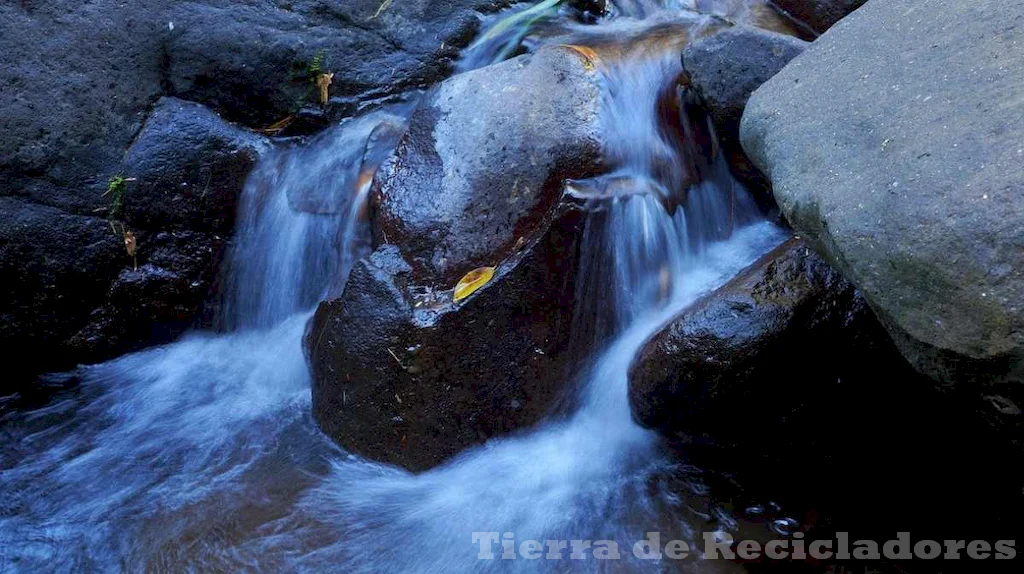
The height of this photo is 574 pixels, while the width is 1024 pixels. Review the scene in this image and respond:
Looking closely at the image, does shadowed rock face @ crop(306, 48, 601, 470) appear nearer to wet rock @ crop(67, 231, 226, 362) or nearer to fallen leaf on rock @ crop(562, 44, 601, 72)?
fallen leaf on rock @ crop(562, 44, 601, 72)

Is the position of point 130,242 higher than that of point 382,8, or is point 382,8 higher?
point 382,8

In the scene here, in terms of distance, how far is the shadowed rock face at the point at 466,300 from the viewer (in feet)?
11.1

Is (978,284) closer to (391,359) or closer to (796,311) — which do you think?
(796,311)

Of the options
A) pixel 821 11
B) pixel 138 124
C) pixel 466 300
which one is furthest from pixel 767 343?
pixel 138 124

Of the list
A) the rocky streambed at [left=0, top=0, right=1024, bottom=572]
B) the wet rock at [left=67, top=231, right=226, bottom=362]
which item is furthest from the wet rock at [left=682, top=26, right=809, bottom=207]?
the wet rock at [left=67, top=231, right=226, bottom=362]

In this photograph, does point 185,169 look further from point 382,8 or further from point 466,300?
point 466,300

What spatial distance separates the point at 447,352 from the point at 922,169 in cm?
191

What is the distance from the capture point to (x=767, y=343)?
9.95 ft

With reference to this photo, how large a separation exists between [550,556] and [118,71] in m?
3.25

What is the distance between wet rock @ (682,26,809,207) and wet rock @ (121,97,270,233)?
7.89 ft

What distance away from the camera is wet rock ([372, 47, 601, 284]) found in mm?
3455

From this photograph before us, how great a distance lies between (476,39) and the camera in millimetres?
4832

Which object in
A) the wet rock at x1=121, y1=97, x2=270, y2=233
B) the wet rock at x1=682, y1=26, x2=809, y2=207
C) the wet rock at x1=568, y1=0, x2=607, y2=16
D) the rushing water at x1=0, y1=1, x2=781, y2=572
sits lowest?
the rushing water at x1=0, y1=1, x2=781, y2=572

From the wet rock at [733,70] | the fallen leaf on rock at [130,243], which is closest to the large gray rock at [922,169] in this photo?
the wet rock at [733,70]
